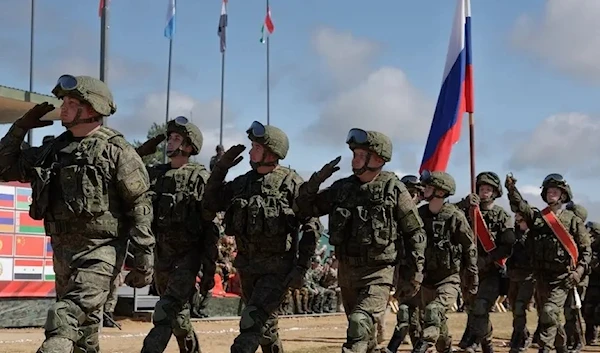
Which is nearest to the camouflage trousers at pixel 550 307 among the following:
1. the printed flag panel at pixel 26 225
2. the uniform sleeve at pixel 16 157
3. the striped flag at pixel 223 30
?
the uniform sleeve at pixel 16 157

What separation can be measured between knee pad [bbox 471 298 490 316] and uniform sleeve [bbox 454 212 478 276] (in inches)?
50.1

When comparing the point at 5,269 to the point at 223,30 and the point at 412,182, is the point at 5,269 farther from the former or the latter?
the point at 223,30

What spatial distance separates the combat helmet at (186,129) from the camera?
9969 mm

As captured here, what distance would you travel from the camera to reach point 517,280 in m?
13.5

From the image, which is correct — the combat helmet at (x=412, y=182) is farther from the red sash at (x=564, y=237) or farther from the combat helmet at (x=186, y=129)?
the combat helmet at (x=186, y=129)

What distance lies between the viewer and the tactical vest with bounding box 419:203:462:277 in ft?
36.7

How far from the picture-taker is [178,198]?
981cm

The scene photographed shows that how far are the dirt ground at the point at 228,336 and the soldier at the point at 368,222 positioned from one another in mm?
4502

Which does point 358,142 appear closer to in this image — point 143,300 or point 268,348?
point 268,348

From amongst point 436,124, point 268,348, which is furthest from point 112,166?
point 436,124

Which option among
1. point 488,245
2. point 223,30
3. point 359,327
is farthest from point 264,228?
point 223,30

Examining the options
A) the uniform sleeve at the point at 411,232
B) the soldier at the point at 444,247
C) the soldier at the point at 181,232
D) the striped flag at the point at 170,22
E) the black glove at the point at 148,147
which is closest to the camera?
the uniform sleeve at the point at 411,232

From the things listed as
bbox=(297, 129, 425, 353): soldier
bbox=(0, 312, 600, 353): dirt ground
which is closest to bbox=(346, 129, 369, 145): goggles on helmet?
bbox=(297, 129, 425, 353): soldier

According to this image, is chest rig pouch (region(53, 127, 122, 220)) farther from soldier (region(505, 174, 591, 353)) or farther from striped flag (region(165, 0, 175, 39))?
striped flag (region(165, 0, 175, 39))
